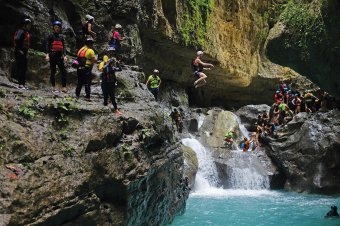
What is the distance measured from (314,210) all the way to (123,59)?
9.61m

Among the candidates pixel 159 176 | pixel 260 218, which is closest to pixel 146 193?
pixel 159 176

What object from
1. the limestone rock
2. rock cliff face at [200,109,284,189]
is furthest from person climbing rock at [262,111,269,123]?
the limestone rock

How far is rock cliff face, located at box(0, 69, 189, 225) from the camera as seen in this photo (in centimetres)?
634

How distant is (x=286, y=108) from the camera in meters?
21.9

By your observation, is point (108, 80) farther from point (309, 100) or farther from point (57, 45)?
point (309, 100)

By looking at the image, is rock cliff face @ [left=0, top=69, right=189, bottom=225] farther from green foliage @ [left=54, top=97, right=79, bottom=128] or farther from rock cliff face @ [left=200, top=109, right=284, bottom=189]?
rock cliff face @ [left=200, top=109, right=284, bottom=189]

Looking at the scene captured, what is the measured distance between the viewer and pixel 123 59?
15.6 metres

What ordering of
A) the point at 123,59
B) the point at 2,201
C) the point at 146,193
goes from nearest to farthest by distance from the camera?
the point at 2,201
the point at 146,193
the point at 123,59

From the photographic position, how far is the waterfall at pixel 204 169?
62.0 ft

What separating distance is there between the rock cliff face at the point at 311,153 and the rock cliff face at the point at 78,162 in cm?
999

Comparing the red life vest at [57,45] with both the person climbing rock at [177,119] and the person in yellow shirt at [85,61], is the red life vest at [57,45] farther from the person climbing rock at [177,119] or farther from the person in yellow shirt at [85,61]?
the person climbing rock at [177,119]

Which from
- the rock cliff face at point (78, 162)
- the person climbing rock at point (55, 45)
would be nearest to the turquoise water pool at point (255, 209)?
the rock cliff face at point (78, 162)

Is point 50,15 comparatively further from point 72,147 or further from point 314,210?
point 314,210

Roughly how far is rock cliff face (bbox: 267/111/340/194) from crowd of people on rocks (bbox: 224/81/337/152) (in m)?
1.20
